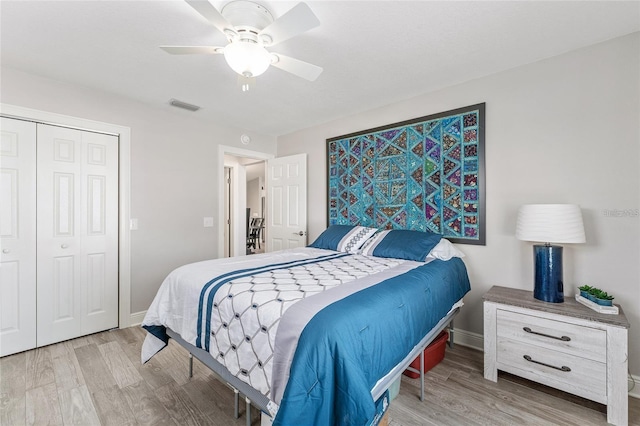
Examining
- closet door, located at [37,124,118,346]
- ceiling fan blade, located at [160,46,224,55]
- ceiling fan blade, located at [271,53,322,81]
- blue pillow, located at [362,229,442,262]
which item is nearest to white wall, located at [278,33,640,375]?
blue pillow, located at [362,229,442,262]

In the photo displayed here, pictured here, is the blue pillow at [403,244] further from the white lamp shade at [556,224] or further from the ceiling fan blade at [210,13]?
the ceiling fan blade at [210,13]

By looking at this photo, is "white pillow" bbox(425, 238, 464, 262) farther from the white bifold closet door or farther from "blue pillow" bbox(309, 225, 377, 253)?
the white bifold closet door

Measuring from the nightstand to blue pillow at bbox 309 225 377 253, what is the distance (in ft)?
3.93

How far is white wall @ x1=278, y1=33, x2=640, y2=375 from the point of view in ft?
6.32

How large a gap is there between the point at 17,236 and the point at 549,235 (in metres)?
4.17

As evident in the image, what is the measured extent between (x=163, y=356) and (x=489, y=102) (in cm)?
358

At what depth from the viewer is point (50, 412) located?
1717 millimetres

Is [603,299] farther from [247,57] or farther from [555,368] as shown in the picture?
[247,57]

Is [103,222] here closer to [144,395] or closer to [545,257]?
[144,395]

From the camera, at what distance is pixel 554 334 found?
1826 mm

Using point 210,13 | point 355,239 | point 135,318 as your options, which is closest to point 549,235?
point 355,239

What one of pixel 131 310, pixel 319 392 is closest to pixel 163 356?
pixel 131 310

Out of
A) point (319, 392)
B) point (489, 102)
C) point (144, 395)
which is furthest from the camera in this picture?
point (489, 102)

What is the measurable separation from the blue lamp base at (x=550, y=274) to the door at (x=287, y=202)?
8.58ft
